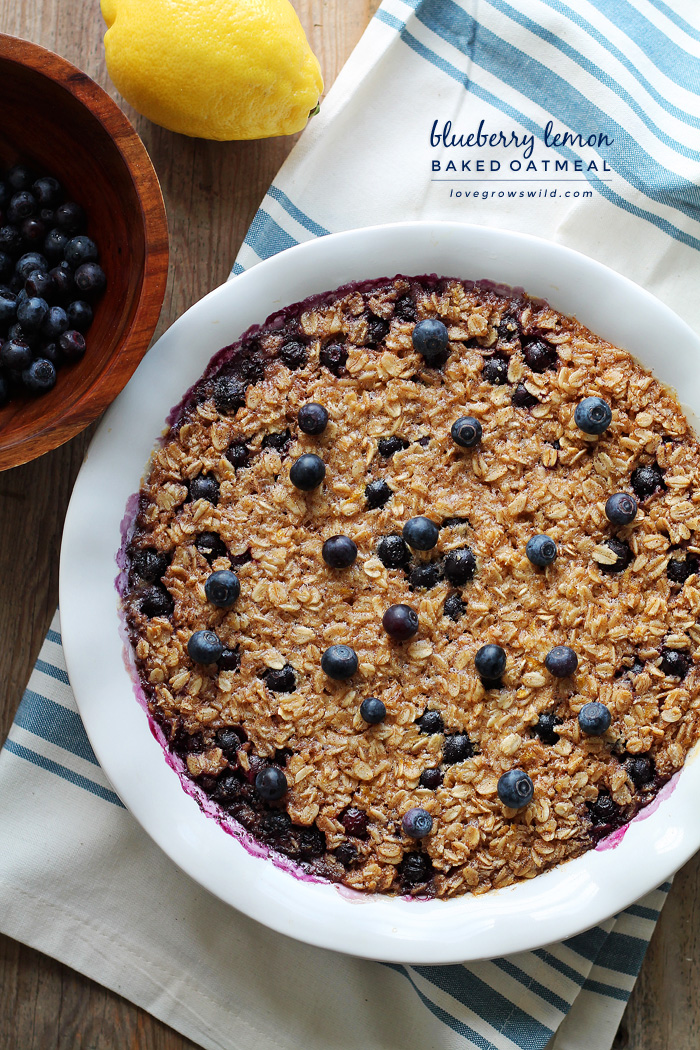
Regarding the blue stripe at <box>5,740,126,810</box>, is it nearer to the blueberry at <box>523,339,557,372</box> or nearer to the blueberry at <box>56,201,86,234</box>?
the blueberry at <box>56,201,86,234</box>

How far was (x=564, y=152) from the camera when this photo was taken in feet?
6.44

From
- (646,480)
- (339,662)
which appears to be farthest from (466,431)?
(339,662)

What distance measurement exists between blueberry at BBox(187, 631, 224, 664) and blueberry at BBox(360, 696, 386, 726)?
31 cm

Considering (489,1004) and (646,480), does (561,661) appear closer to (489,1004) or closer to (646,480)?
(646,480)

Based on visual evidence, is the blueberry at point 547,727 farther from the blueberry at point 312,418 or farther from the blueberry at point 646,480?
the blueberry at point 312,418

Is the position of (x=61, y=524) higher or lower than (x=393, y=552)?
lower

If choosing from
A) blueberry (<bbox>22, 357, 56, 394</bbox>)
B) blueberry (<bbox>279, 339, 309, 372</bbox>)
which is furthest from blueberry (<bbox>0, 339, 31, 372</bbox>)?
blueberry (<bbox>279, 339, 309, 372</bbox>)

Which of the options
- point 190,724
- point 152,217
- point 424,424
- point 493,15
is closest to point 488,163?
point 493,15

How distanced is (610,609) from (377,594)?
48 cm

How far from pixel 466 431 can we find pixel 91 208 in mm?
931

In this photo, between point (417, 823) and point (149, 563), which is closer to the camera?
point (417, 823)

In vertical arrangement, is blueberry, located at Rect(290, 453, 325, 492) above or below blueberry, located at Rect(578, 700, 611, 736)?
above

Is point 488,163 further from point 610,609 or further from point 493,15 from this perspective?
point 610,609

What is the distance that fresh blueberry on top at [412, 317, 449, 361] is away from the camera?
5.61 feet
